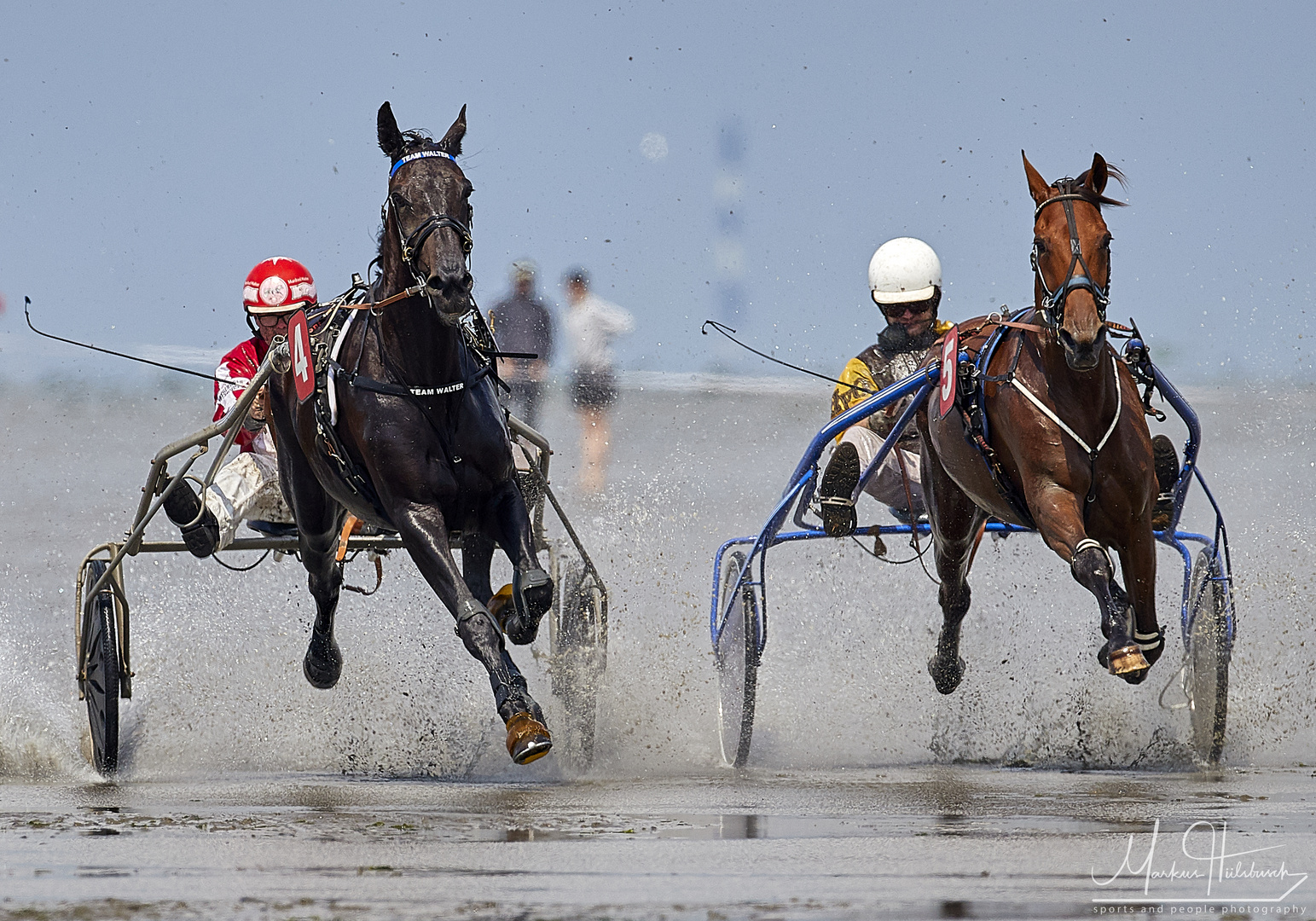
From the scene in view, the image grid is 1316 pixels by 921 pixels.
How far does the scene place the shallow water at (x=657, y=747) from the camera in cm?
445

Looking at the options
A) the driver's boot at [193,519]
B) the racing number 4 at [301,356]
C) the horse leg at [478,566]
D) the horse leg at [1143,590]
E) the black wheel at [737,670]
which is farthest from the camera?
the black wheel at [737,670]

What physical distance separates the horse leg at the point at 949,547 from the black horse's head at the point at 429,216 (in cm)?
246

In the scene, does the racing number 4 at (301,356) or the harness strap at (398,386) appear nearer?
the harness strap at (398,386)

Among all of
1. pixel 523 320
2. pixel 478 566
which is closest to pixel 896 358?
pixel 478 566

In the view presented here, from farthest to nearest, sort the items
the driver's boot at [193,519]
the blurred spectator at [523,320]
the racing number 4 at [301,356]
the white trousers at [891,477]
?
1. the blurred spectator at [523,320]
2. the white trousers at [891,477]
3. the driver's boot at [193,519]
4. the racing number 4 at [301,356]

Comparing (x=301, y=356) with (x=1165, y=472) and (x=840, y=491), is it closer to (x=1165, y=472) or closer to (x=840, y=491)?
(x=840, y=491)

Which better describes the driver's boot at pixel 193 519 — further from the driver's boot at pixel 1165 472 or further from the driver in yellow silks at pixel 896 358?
the driver's boot at pixel 1165 472

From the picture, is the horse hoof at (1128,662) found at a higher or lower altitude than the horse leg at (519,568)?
lower

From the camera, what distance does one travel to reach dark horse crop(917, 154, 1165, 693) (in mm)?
6477

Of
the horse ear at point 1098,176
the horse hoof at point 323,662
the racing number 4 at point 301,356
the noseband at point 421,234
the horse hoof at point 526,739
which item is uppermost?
the horse ear at point 1098,176

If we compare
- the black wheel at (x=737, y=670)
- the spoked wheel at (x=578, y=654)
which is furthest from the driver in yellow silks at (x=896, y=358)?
the spoked wheel at (x=578, y=654)

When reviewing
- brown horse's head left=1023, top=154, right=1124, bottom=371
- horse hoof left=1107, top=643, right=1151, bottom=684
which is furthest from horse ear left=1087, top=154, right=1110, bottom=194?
horse hoof left=1107, top=643, right=1151, bottom=684

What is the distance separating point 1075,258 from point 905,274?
8.11 feet

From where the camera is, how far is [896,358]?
355 inches
